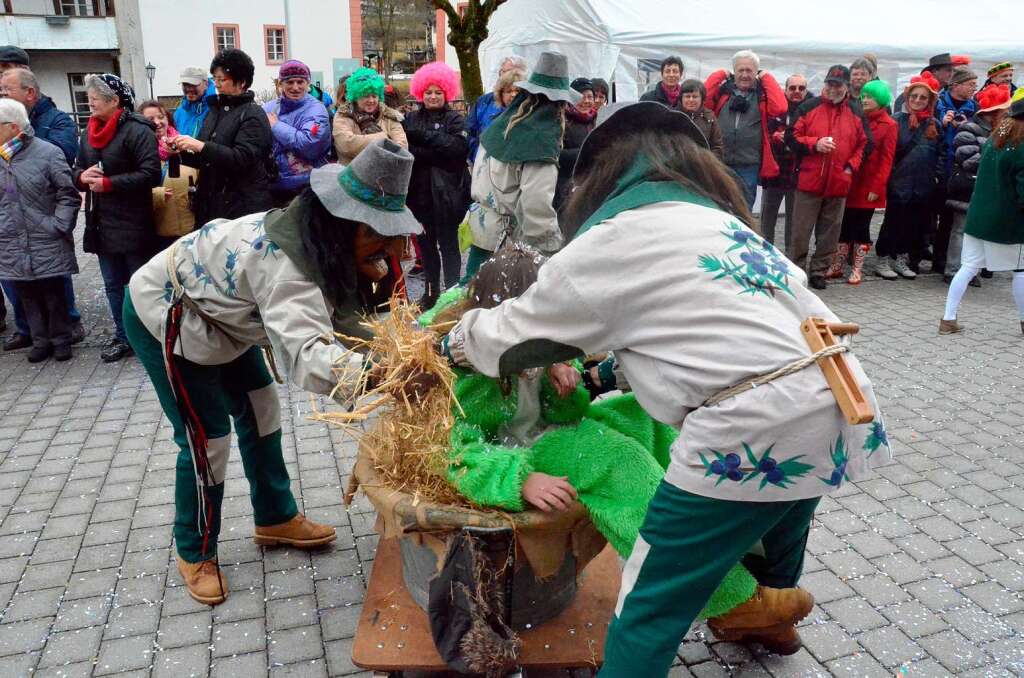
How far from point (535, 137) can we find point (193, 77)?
4.08 m

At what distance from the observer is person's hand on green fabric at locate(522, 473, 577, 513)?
7.53 feet

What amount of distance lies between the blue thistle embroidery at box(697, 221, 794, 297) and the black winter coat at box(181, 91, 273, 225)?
174 inches

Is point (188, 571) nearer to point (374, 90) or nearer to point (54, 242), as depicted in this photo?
point (54, 242)

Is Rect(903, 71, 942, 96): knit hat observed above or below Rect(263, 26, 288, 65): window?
below

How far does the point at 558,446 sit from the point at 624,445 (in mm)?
208

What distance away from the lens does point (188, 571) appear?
315 centimetres

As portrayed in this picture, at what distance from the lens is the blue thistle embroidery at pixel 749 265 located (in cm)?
188

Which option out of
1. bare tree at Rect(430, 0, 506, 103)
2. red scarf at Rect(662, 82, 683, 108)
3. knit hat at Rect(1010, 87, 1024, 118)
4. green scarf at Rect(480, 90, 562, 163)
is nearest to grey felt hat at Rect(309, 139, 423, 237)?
green scarf at Rect(480, 90, 562, 163)

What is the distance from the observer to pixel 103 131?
5434 millimetres

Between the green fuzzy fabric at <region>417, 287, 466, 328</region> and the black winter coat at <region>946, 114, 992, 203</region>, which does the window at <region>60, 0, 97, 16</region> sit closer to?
the black winter coat at <region>946, 114, 992, 203</region>

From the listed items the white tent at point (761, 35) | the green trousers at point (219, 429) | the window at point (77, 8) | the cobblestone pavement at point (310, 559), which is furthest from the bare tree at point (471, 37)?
the window at point (77, 8)

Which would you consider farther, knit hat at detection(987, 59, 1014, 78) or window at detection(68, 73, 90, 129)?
window at detection(68, 73, 90, 129)

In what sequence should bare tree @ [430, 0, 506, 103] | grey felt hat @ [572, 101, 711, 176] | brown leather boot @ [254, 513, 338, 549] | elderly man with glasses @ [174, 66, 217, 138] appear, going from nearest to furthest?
grey felt hat @ [572, 101, 711, 176] < brown leather boot @ [254, 513, 338, 549] < elderly man with glasses @ [174, 66, 217, 138] < bare tree @ [430, 0, 506, 103]

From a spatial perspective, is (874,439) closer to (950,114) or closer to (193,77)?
(193,77)
